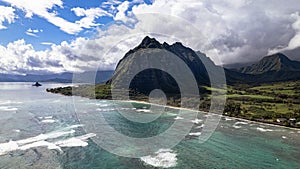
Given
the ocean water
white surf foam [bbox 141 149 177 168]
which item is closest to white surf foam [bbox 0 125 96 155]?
the ocean water

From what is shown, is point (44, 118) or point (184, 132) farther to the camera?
point (44, 118)

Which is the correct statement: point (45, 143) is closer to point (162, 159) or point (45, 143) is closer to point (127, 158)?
point (127, 158)

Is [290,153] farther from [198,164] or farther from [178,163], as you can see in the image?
Answer: [178,163]

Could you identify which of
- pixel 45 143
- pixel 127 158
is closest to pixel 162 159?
pixel 127 158

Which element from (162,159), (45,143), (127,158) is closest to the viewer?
(162,159)

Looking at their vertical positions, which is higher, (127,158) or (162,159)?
(162,159)

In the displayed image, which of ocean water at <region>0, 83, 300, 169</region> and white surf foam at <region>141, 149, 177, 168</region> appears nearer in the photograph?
white surf foam at <region>141, 149, 177, 168</region>

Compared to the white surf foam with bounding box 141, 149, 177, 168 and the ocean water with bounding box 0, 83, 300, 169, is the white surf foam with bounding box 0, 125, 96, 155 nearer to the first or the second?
the ocean water with bounding box 0, 83, 300, 169

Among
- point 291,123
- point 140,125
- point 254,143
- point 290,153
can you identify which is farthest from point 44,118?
point 291,123
